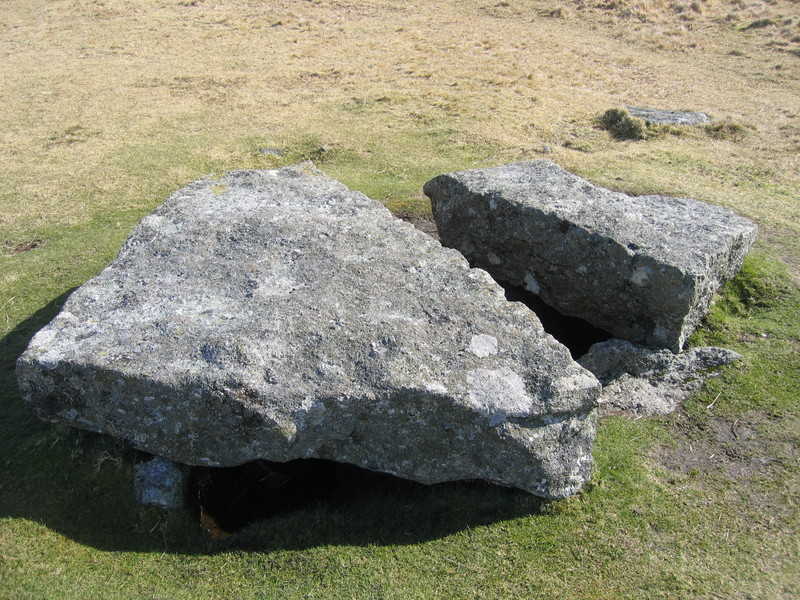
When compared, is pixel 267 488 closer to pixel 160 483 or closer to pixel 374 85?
pixel 160 483

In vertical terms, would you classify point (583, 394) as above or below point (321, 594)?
above

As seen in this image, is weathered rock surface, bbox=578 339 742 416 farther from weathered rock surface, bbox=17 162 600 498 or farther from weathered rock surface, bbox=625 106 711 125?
weathered rock surface, bbox=625 106 711 125

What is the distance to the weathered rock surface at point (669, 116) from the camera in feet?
54.5

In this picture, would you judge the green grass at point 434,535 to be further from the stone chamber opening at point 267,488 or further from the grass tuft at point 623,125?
the grass tuft at point 623,125

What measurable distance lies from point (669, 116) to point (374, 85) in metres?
7.68

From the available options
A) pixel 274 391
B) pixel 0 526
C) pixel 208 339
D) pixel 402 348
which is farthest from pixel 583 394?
pixel 0 526

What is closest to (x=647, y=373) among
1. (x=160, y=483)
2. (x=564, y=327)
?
(x=564, y=327)

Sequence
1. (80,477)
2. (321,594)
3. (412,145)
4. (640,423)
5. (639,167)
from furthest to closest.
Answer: (412,145) → (639,167) → (640,423) → (80,477) → (321,594)

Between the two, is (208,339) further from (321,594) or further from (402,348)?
(321,594)

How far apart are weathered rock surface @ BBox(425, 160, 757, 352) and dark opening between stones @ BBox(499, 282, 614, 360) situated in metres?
0.26

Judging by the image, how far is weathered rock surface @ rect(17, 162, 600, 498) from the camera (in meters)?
5.27

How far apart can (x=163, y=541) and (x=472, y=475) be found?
98.0 inches

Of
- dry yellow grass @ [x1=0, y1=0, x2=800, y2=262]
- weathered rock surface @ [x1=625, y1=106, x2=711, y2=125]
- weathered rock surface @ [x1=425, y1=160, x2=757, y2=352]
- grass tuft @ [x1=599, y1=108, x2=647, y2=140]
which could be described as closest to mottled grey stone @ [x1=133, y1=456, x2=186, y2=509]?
weathered rock surface @ [x1=425, y1=160, x2=757, y2=352]

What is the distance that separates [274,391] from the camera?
525cm
